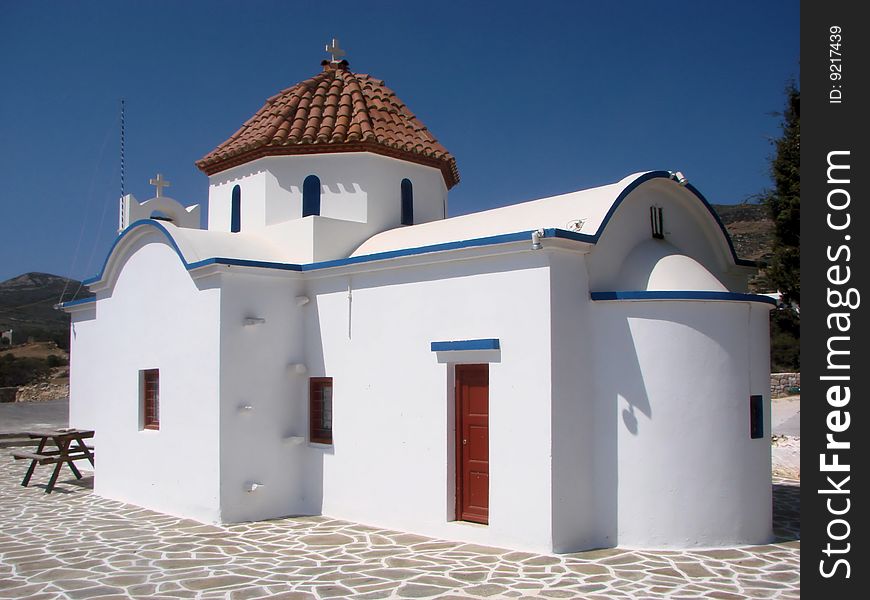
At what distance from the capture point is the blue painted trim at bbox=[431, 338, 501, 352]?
10.0 m

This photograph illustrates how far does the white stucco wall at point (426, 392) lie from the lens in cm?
970

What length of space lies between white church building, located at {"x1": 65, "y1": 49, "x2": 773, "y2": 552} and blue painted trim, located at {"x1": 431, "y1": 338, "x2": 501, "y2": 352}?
0.04 m

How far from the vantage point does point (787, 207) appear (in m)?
25.5

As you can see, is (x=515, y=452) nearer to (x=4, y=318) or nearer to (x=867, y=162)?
(x=867, y=162)

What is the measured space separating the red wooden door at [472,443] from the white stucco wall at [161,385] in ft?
11.5

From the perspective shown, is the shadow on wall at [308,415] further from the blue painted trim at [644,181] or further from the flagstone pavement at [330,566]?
the blue painted trim at [644,181]

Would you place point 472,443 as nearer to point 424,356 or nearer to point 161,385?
point 424,356

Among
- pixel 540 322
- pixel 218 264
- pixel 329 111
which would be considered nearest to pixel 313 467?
pixel 218 264

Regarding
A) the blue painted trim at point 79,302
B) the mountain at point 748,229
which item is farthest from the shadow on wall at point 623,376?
the mountain at point 748,229

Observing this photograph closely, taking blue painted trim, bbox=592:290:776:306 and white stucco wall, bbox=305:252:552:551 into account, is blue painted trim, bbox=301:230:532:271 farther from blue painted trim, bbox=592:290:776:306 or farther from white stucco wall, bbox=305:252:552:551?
blue painted trim, bbox=592:290:776:306

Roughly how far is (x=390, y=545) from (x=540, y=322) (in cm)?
331

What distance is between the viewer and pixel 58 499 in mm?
13750

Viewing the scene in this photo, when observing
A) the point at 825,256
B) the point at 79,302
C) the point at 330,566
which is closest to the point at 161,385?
the point at 330,566

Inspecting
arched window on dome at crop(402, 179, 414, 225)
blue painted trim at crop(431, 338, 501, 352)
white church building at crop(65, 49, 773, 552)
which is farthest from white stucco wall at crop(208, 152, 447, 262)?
blue painted trim at crop(431, 338, 501, 352)
